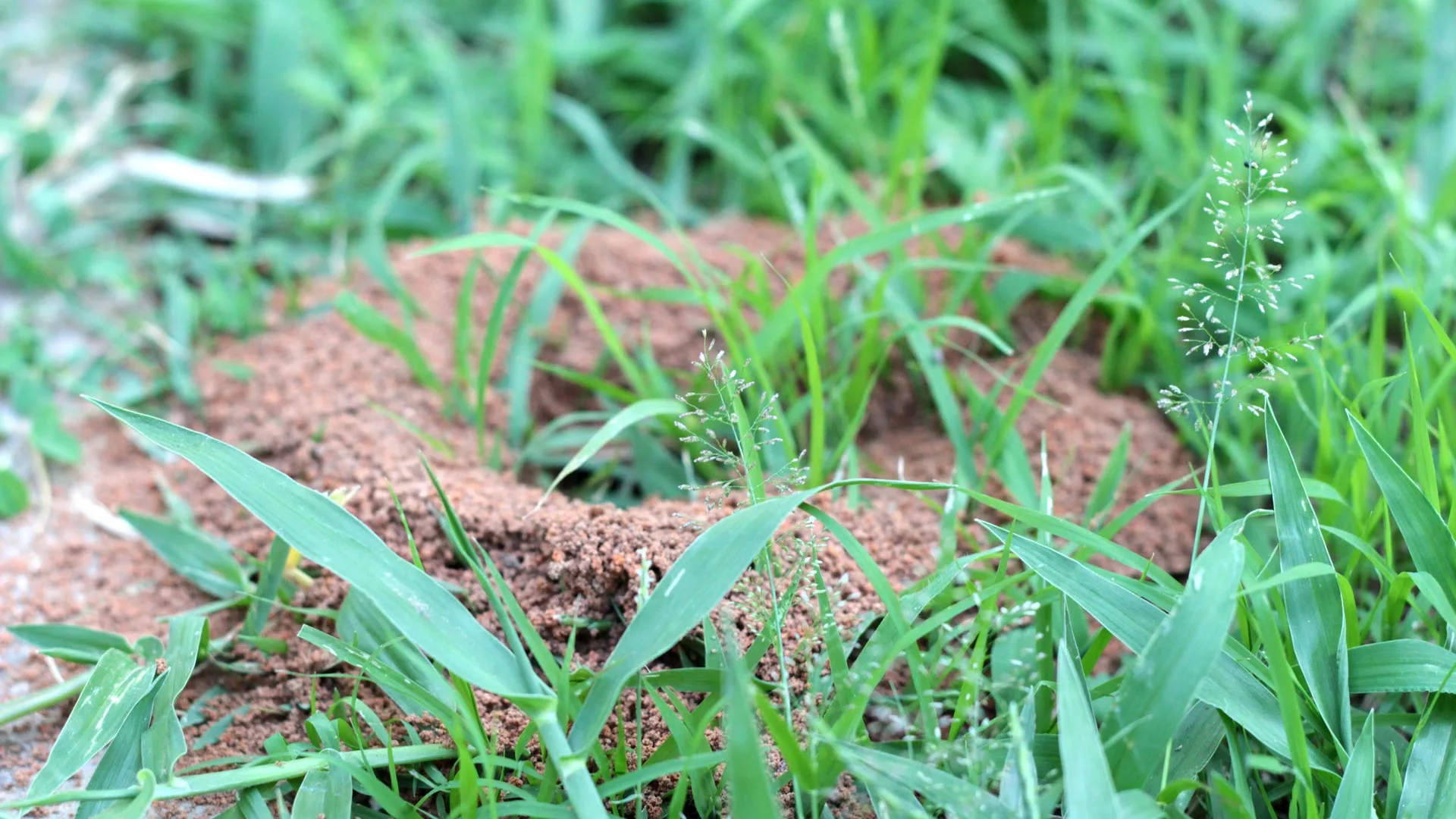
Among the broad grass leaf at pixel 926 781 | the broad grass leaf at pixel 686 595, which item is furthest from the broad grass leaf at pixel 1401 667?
the broad grass leaf at pixel 686 595

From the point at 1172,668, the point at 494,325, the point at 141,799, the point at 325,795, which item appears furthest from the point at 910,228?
the point at 141,799

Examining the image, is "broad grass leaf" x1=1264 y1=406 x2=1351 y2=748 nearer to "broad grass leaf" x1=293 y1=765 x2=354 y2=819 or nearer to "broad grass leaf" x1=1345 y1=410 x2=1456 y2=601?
→ "broad grass leaf" x1=1345 y1=410 x2=1456 y2=601

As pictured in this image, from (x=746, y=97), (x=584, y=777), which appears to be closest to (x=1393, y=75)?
(x=746, y=97)

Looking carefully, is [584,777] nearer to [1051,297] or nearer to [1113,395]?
[1113,395]

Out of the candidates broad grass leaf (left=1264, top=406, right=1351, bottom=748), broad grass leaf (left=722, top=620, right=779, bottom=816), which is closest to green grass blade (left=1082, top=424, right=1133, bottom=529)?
broad grass leaf (left=1264, top=406, right=1351, bottom=748)

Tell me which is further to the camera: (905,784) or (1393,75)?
(1393,75)

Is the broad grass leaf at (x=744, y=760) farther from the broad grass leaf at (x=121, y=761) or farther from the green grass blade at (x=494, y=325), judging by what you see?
the green grass blade at (x=494, y=325)
